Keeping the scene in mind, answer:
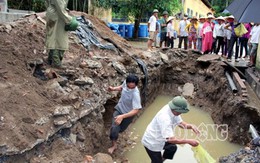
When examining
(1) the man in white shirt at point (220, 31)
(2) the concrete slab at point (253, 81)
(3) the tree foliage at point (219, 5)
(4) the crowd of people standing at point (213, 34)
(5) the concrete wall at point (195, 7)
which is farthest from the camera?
(3) the tree foliage at point (219, 5)

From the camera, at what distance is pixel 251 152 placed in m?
4.88

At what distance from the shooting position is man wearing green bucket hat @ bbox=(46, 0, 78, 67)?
246 inches

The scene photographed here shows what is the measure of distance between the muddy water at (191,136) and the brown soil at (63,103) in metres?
0.26

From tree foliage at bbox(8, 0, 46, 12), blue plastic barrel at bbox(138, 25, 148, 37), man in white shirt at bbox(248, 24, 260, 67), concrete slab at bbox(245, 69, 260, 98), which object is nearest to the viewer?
concrete slab at bbox(245, 69, 260, 98)

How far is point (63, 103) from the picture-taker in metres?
5.59

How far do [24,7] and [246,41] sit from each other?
33.6 ft

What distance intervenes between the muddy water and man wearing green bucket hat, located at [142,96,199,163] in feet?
5.92

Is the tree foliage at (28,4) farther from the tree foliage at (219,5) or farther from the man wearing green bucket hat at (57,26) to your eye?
the tree foliage at (219,5)

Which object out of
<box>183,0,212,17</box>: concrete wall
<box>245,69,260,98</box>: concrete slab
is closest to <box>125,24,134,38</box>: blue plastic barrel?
<box>183,0,212,17</box>: concrete wall

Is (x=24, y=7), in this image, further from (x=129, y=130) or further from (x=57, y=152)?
(x=57, y=152)

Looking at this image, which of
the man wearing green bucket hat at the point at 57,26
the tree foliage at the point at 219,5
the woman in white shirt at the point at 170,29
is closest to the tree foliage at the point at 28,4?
the woman in white shirt at the point at 170,29

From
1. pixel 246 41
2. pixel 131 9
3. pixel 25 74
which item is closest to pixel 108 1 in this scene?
pixel 131 9

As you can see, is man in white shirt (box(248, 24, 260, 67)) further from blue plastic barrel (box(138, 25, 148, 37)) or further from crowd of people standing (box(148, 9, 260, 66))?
blue plastic barrel (box(138, 25, 148, 37))

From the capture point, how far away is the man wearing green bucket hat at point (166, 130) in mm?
4289
